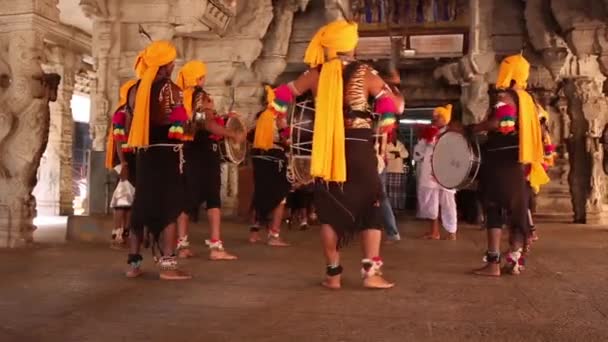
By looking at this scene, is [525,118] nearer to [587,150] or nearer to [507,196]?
[507,196]

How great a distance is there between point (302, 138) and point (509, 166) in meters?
1.71

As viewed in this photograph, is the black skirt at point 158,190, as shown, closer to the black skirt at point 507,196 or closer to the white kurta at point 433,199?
the black skirt at point 507,196

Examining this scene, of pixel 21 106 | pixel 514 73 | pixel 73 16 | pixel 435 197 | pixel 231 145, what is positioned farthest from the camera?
pixel 73 16

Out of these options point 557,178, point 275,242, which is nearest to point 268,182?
point 275,242

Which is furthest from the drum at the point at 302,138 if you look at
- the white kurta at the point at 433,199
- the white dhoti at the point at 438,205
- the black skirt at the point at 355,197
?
the white dhoti at the point at 438,205

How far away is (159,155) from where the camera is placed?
14.3ft

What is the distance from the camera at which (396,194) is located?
1377 cm

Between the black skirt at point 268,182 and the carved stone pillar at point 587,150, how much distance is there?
661 centimetres

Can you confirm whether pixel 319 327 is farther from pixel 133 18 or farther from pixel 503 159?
pixel 133 18

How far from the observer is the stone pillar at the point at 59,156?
42.0 feet

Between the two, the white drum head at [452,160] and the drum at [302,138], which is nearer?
the drum at [302,138]

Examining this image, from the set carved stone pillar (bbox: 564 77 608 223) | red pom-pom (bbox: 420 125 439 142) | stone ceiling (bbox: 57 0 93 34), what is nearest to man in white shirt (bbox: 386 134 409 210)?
red pom-pom (bbox: 420 125 439 142)

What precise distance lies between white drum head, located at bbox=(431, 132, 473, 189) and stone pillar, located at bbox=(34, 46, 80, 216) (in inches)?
381

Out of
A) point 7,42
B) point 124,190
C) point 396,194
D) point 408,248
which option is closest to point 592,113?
point 396,194
